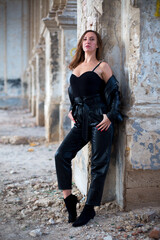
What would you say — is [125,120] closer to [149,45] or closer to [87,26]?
[149,45]

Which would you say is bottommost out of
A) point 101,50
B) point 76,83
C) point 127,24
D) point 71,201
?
point 71,201

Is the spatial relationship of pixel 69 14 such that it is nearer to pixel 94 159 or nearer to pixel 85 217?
pixel 94 159

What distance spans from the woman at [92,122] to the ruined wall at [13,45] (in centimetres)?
2121

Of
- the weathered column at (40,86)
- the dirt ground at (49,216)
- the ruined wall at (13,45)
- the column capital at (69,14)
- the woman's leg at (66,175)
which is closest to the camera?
the dirt ground at (49,216)

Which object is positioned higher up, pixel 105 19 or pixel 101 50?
pixel 105 19

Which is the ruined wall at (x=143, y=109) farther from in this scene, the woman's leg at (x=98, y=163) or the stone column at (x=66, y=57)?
the stone column at (x=66, y=57)

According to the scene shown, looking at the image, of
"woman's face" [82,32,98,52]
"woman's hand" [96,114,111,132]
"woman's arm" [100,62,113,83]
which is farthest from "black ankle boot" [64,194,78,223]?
"woman's face" [82,32,98,52]

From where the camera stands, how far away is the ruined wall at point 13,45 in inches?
899

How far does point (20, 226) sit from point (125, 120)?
5.04ft

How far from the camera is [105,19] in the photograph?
3156 mm

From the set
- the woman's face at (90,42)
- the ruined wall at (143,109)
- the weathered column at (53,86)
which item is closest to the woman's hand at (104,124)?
the ruined wall at (143,109)

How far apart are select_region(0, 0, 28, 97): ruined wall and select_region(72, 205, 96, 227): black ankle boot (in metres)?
21.5

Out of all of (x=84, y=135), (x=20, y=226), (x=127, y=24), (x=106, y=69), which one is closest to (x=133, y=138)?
(x=84, y=135)

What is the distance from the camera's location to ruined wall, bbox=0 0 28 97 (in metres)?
22.8
